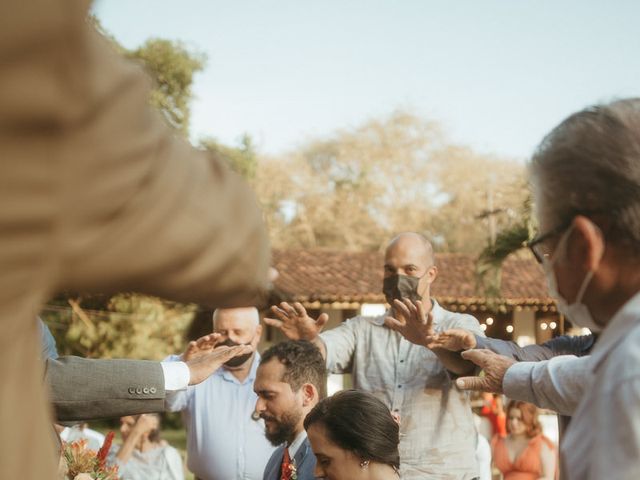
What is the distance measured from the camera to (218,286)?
0.87 meters

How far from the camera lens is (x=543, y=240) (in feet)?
5.05

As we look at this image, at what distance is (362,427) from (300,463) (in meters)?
0.71

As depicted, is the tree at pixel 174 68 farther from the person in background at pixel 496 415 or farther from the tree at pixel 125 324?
the person in background at pixel 496 415

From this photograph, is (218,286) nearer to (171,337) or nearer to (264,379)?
(264,379)

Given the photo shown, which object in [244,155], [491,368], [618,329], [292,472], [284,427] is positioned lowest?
[292,472]

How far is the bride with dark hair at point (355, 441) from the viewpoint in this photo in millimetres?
3242

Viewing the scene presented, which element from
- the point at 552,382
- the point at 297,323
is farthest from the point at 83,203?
the point at 297,323

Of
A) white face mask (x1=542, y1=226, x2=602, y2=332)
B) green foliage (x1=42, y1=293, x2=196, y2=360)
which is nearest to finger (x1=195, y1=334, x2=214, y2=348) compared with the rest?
white face mask (x1=542, y1=226, x2=602, y2=332)

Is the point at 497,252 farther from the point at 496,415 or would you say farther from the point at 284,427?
the point at 284,427

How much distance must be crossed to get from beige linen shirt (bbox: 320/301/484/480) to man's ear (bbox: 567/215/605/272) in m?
3.25

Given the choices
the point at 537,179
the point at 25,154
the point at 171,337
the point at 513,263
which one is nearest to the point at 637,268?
the point at 537,179

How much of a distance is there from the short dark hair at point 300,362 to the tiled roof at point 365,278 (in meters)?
15.2

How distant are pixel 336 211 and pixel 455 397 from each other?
141 ft

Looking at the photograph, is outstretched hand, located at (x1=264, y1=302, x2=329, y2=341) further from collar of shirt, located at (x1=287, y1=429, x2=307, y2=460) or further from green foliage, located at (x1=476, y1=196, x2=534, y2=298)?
green foliage, located at (x1=476, y1=196, x2=534, y2=298)
